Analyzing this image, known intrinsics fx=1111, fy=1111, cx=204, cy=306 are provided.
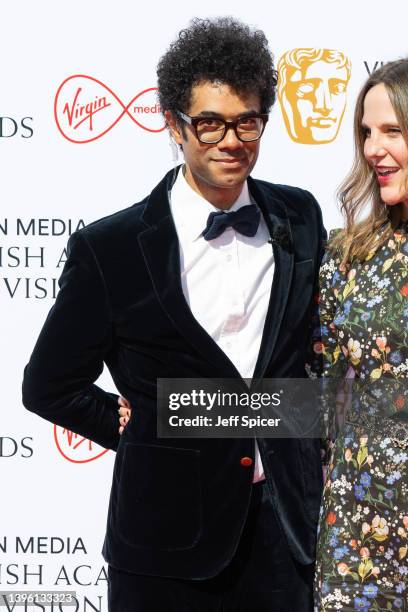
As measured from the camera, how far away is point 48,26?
362 cm

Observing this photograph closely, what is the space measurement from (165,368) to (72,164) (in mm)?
1364

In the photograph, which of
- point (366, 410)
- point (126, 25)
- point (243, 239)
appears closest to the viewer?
point (366, 410)

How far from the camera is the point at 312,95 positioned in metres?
3.68

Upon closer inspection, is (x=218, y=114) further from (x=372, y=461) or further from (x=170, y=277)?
(x=372, y=461)

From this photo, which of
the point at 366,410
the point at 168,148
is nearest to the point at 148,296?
the point at 366,410

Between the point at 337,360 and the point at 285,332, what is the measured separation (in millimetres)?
172

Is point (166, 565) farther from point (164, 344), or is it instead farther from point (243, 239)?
point (243, 239)

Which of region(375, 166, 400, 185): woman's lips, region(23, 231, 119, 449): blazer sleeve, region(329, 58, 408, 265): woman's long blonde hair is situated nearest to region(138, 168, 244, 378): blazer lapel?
region(23, 231, 119, 449): blazer sleeve

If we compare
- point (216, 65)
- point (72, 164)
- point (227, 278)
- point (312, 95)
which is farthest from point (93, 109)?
point (227, 278)

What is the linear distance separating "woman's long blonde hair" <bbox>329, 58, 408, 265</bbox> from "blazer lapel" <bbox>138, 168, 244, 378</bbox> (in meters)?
0.36

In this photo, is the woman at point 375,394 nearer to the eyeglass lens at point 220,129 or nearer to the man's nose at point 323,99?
the eyeglass lens at point 220,129

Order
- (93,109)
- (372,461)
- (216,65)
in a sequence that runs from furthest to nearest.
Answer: (93,109) < (216,65) < (372,461)

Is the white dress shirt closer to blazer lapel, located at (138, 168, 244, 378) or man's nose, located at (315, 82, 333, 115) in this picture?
blazer lapel, located at (138, 168, 244, 378)

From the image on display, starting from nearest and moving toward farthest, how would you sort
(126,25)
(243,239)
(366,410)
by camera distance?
(366,410) < (243,239) < (126,25)
